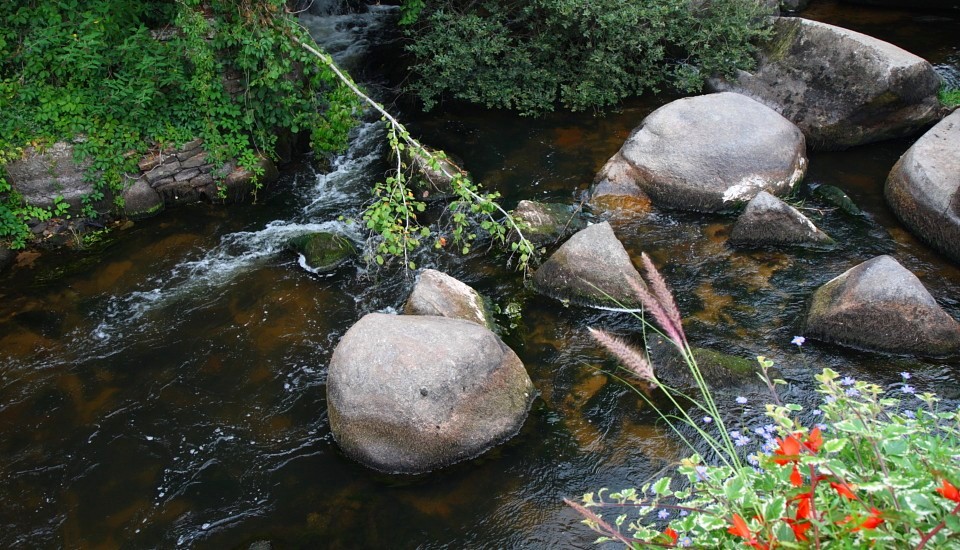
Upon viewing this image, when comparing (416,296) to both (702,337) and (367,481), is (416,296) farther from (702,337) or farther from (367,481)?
(702,337)

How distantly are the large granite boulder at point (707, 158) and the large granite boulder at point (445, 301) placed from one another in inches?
96.4

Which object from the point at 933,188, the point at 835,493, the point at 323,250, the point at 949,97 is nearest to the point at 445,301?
the point at 323,250

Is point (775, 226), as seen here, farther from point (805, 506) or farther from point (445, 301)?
point (805, 506)

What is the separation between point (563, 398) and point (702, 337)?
56.0 inches

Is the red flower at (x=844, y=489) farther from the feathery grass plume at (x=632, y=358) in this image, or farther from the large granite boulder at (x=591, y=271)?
the large granite boulder at (x=591, y=271)

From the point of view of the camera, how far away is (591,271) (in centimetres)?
658

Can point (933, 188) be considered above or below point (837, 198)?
above

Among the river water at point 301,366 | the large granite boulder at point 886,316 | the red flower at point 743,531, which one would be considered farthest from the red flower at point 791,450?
the large granite boulder at point 886,316

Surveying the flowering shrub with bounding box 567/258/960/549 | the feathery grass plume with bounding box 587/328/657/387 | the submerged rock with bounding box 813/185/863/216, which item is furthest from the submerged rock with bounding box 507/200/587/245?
the flowering shrub with bounding box 567/258/960/549

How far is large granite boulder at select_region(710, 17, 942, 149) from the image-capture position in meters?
8.38

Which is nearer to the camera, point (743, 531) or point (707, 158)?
point (743, 531)

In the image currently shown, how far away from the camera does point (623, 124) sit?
31.5ft

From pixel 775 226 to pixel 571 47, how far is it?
4078 mm

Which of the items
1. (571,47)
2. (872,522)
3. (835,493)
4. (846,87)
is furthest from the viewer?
(571,47)
